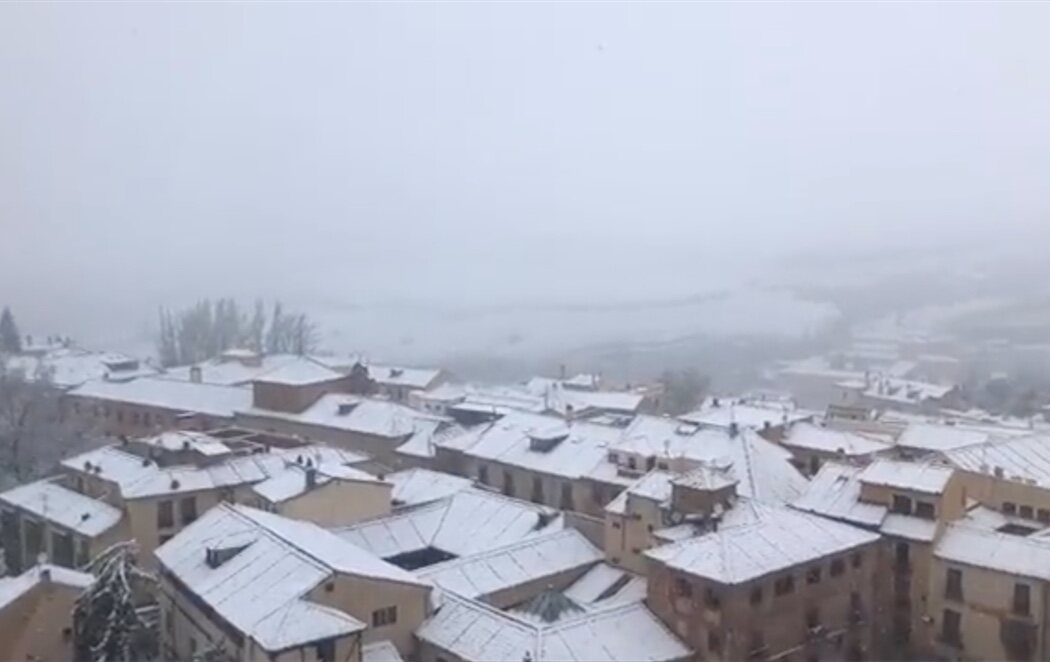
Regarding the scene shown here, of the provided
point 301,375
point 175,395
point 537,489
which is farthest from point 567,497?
point 175,395

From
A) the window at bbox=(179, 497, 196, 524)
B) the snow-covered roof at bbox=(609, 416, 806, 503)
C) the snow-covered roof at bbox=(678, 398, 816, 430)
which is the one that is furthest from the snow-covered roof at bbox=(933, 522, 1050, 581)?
the window at bbox=(179, 497, 196, 524)

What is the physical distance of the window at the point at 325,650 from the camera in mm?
10898

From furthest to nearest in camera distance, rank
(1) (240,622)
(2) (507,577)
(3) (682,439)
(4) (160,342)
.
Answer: (4) (160,342) < (3) (682,439) < (2) (507,577) < (1) (240,622)

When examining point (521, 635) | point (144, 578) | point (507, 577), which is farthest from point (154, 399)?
point (521, 635)

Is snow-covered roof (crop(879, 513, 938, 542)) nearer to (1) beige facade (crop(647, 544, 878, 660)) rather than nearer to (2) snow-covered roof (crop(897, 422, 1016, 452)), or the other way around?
(1) beige facade (crop(647, 544, 878, 660))

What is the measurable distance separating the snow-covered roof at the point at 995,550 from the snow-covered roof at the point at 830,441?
600 cm

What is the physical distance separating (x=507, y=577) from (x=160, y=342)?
35.7 metres

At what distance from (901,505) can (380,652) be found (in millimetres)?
7098

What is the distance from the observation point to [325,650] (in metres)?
11.0

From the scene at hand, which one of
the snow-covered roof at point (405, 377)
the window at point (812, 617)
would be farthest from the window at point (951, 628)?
the snow-covered roof at point (405, 377)

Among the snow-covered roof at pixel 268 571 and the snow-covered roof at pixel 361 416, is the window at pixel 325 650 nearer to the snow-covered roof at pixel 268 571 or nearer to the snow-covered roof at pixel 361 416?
the snow-covered roof at pixel 268 571

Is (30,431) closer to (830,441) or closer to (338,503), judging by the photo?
(338,503)

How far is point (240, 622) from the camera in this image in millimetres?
11305

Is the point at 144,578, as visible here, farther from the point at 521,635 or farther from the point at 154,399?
the point at 154,399
